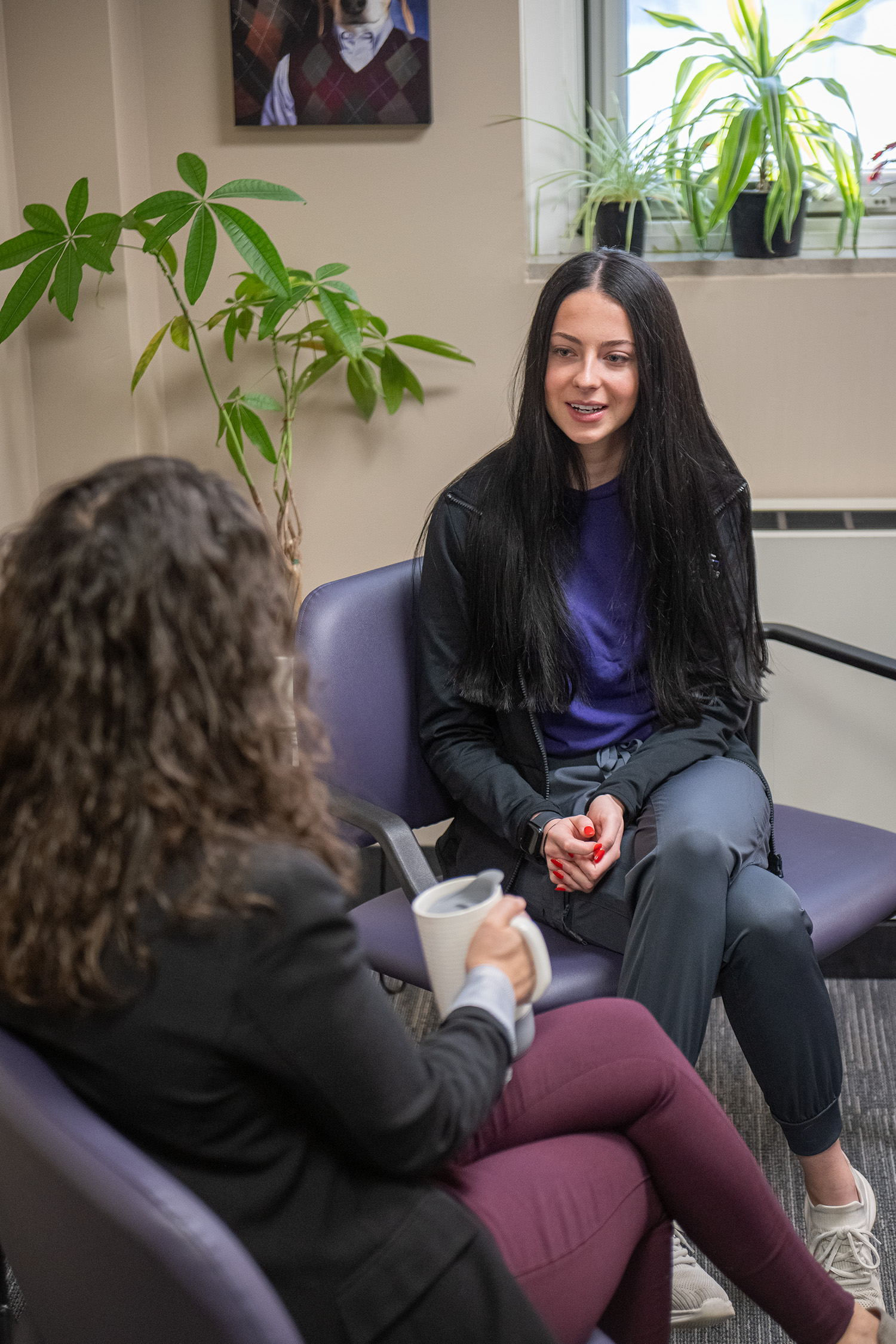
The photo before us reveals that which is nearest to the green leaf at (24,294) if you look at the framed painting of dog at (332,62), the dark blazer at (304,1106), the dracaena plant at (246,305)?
the dracaena plant at (246,305)

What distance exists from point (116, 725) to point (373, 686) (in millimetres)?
973

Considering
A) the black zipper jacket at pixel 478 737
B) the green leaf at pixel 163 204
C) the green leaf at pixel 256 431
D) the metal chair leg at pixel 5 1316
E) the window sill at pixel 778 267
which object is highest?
the green leaf at pixel 163 204

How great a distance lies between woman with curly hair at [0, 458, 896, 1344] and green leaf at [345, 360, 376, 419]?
1553 mm

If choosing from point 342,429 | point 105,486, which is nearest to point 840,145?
point 342,429

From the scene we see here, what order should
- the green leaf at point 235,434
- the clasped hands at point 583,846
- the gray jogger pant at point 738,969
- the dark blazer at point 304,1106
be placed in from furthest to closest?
the green leaf at point 235,434, the clasped hands at point 583,846, the gray jogger pant at point 738,969, the dark blazer at point 304,1106

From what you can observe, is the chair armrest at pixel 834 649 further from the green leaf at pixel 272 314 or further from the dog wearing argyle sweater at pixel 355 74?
the dog wearing argyle sweater at pixel 355 74

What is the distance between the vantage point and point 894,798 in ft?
7.69

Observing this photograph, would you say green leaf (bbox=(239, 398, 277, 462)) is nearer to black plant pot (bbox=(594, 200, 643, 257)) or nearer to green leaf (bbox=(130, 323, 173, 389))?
green leaf (bbox=(130, 323, 173, 389))

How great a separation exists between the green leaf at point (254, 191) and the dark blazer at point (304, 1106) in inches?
60.8

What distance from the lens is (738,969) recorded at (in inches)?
57.4

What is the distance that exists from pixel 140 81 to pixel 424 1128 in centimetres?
222

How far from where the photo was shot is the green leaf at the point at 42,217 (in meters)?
2.06

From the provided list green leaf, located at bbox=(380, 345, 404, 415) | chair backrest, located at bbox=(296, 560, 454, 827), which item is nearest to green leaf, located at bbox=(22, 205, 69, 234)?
green leaf, located at bbox=(380, 345, 404, 415)

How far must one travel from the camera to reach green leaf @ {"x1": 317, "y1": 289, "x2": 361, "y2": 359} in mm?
2094
